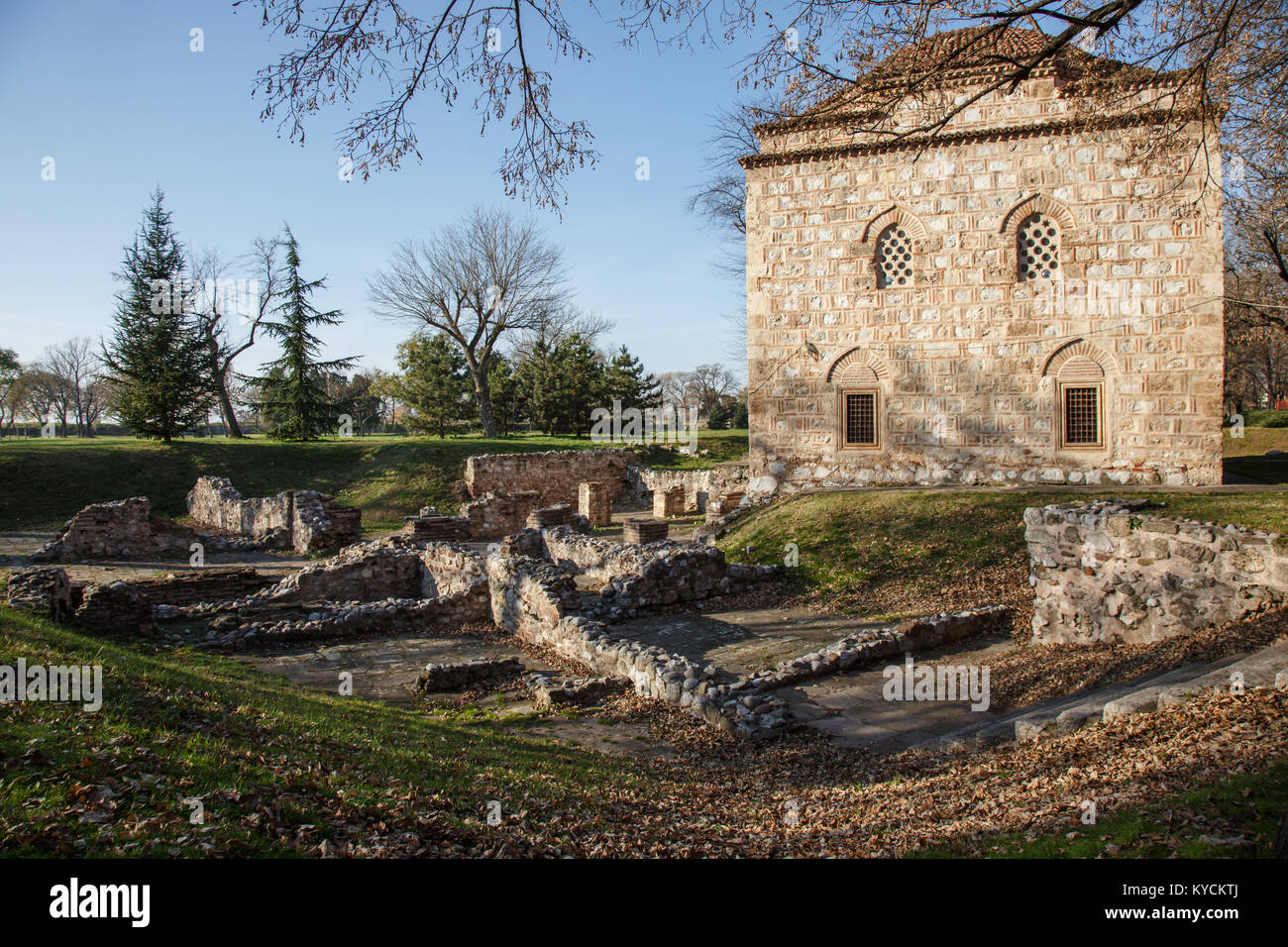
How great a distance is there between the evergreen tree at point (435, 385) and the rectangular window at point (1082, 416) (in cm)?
3645

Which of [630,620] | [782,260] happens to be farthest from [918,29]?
[782,260]

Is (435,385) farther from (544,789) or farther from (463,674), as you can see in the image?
(544,789)

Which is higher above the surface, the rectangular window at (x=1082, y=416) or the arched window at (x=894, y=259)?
the arched window at (x=894, y=259)

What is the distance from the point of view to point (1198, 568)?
8.81 metres

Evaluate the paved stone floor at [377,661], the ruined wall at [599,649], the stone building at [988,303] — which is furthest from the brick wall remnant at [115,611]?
the stone building at [988,303]

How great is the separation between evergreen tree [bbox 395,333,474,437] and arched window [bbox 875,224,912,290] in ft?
108

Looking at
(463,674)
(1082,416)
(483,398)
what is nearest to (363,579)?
(463,674)

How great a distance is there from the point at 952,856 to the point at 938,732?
3.65 m

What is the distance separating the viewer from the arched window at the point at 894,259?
65.8ft

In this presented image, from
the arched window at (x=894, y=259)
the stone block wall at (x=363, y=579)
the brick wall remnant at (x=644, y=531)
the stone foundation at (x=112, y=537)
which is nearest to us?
the stone block wall at (x=363, y=579)

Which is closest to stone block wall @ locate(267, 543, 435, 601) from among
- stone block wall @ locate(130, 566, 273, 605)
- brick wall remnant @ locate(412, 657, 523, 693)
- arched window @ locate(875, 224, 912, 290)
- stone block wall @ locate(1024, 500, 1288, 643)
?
stone block wall @ locate(130, 566, 273, 605)

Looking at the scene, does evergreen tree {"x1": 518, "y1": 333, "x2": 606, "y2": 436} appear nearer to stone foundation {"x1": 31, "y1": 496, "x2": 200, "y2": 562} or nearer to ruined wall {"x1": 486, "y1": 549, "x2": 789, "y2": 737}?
stone foundation {"x1": 31, "y1": 496, "x2": 200, "y2": 562}

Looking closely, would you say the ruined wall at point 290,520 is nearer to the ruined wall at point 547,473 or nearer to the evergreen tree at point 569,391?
the ruined wall at point 547,473
